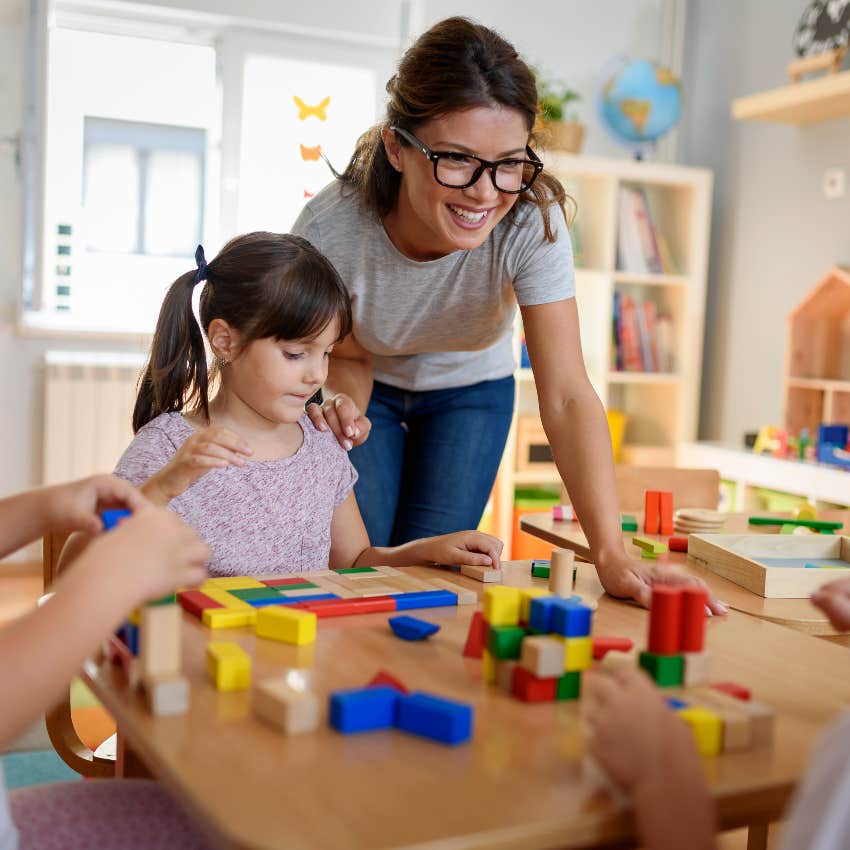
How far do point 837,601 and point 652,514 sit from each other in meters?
0.83

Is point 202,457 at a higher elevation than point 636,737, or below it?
higher

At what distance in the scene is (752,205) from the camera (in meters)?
4.33

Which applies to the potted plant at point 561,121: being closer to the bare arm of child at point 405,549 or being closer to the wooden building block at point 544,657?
the bare arm of child at point 405,549

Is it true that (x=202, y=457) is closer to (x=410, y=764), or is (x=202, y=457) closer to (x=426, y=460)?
(x=410, y=764)

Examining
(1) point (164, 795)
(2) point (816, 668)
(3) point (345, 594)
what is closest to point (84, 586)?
(1) point (164, 795)

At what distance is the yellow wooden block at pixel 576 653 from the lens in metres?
0.89

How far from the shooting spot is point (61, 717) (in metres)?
1.51

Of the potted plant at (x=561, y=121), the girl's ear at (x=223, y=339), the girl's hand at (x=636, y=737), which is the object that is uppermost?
the potted plant at (x=561, y=121)

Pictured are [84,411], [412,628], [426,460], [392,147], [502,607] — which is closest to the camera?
[502,607]

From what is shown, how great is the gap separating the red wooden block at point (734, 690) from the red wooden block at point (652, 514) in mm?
905

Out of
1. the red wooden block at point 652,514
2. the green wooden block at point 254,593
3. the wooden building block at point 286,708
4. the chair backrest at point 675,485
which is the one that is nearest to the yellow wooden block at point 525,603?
the wooden building block at point 286,708

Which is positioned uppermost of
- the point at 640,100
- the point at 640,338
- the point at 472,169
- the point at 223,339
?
the point at 640,100

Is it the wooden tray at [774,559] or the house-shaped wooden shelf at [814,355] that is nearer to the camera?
the wooden tray at [774,559]

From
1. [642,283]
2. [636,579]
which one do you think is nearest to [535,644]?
[636,579]
